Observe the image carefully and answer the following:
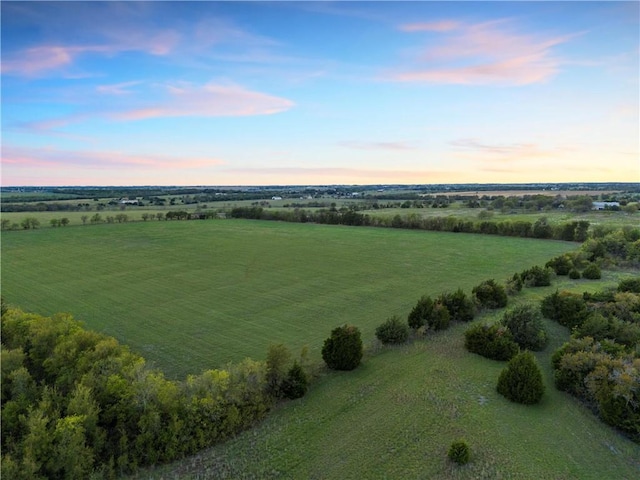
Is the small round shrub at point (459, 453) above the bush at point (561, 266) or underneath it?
underneath

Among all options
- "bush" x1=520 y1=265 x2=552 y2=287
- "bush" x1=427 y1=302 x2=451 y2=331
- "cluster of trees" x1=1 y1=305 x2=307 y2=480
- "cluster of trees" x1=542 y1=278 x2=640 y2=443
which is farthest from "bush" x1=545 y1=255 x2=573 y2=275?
"cluster of trees" x1=1 y1=305 x2=307 y2=480

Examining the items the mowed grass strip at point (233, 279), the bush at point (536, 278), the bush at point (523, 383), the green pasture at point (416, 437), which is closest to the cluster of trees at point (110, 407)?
the green pasture at point (416, 437)

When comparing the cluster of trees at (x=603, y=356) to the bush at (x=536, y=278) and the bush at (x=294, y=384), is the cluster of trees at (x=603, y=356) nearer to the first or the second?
the bush at (x=536, y=278)

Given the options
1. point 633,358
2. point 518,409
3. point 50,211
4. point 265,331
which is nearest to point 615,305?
point 633,358

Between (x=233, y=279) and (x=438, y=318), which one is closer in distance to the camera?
→ (x=438, y=318)

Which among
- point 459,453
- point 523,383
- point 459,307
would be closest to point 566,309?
point 459,307

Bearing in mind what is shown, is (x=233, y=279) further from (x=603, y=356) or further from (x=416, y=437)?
(x=603, y=356)
